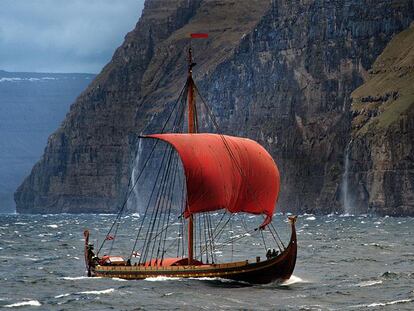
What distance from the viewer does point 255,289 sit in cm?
7656

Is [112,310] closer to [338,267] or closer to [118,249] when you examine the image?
[338,267]

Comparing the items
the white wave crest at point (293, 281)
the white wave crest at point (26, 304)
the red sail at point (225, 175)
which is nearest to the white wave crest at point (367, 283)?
the white wave crest at point (293, 281)

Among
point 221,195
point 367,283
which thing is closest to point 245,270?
point 221,195

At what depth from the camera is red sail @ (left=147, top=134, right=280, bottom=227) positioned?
3132 inches

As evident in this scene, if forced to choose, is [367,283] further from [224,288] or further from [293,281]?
[224,288]

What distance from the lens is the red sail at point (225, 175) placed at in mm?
79562

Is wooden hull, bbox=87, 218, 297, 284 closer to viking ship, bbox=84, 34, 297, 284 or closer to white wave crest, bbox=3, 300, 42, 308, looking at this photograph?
Result: viking ship, bbox=84, 34, 297, 284

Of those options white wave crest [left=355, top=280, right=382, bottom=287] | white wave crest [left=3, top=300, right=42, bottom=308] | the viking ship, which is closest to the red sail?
the viking ship

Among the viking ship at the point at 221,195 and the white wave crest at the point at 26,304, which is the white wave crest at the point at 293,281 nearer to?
the viking ship at the point at 221,195

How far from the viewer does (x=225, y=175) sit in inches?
3177

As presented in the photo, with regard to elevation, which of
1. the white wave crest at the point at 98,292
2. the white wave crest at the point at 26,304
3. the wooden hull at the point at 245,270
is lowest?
the white wave crest at the point at 26,304

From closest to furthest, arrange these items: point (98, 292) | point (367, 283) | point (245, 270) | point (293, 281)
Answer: point (98, 292)
point (245, 270)
point (367, 283)
point (293, 281)

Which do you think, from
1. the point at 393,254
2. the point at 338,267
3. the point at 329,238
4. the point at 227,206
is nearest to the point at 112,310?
the point at 227,206

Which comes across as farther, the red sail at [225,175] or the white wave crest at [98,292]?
the red sail at [225,175]
